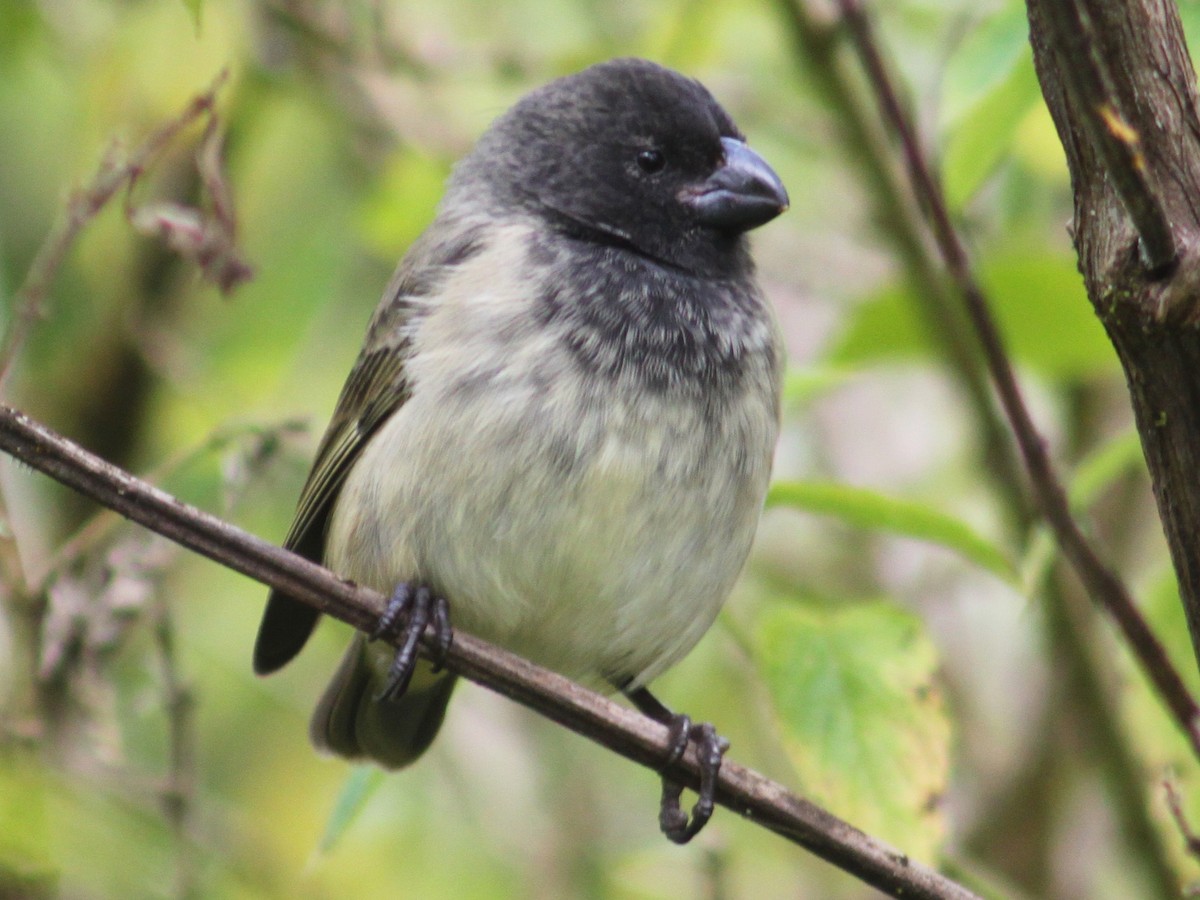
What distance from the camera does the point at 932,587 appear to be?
16.9ft

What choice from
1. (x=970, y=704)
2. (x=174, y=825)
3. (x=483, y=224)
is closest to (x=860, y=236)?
(x=970, y=704)

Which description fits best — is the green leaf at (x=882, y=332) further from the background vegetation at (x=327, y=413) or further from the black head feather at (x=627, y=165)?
the black head feather at (x=627, y=165)

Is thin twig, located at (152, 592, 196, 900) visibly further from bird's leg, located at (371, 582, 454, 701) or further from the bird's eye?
the bird's eye

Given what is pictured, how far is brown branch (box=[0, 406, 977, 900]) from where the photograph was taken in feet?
7.14

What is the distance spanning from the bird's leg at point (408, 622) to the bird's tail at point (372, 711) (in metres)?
0.59

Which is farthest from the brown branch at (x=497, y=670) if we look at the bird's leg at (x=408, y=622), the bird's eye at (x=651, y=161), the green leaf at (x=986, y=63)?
the bird's eye at (x=651, y=161)

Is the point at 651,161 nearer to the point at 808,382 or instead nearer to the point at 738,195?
the point at 738,195

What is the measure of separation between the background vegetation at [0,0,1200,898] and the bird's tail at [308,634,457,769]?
351 mm

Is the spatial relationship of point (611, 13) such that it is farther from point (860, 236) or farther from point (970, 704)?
point (970, 704)

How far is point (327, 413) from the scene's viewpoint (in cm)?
494

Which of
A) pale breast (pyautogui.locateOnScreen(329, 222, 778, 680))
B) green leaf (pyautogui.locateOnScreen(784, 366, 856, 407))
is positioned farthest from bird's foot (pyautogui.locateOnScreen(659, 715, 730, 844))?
green leaf (pyautogui.locateOnScreen(784, 366, 856, 407))

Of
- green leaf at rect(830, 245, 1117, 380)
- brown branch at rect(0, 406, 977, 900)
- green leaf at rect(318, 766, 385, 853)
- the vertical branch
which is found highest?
the vertical branch

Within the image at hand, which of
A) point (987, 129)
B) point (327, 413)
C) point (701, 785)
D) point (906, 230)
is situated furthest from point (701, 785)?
point (327, 413)

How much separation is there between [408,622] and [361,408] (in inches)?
24.4
